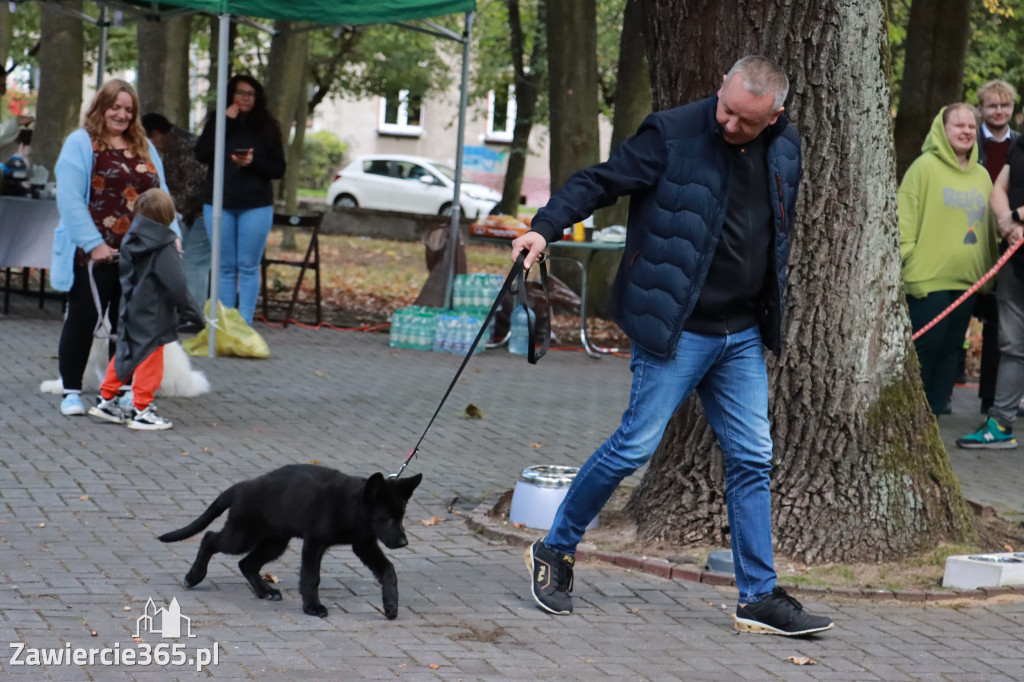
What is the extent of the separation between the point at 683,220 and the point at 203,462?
3.53 metres

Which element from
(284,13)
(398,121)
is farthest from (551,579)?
(398,121)

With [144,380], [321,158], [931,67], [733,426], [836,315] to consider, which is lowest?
[144,380]

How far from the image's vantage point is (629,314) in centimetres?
492

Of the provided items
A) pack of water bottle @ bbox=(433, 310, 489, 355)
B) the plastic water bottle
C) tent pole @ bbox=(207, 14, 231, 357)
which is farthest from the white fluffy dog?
the plastic water bottle

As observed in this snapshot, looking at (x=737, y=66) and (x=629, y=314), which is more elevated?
(x=737, y=66)

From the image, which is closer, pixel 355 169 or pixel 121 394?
pixel 121 394

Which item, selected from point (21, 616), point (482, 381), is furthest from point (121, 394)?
point (21, 616)

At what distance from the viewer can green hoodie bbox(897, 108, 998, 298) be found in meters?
8.66

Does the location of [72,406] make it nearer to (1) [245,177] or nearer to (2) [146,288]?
(2) [146,288]

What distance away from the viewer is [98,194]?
8.20m

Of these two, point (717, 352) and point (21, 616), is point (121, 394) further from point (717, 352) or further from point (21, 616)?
point (717, 352)

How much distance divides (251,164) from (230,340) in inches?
57.8

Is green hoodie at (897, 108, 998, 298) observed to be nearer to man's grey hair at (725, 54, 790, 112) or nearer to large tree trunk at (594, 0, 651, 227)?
man's grey hair at (725, 54, 790, 112)

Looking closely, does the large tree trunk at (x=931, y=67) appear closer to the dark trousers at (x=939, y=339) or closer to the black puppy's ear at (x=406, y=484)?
the dark trousers at (x=939, y=339)
